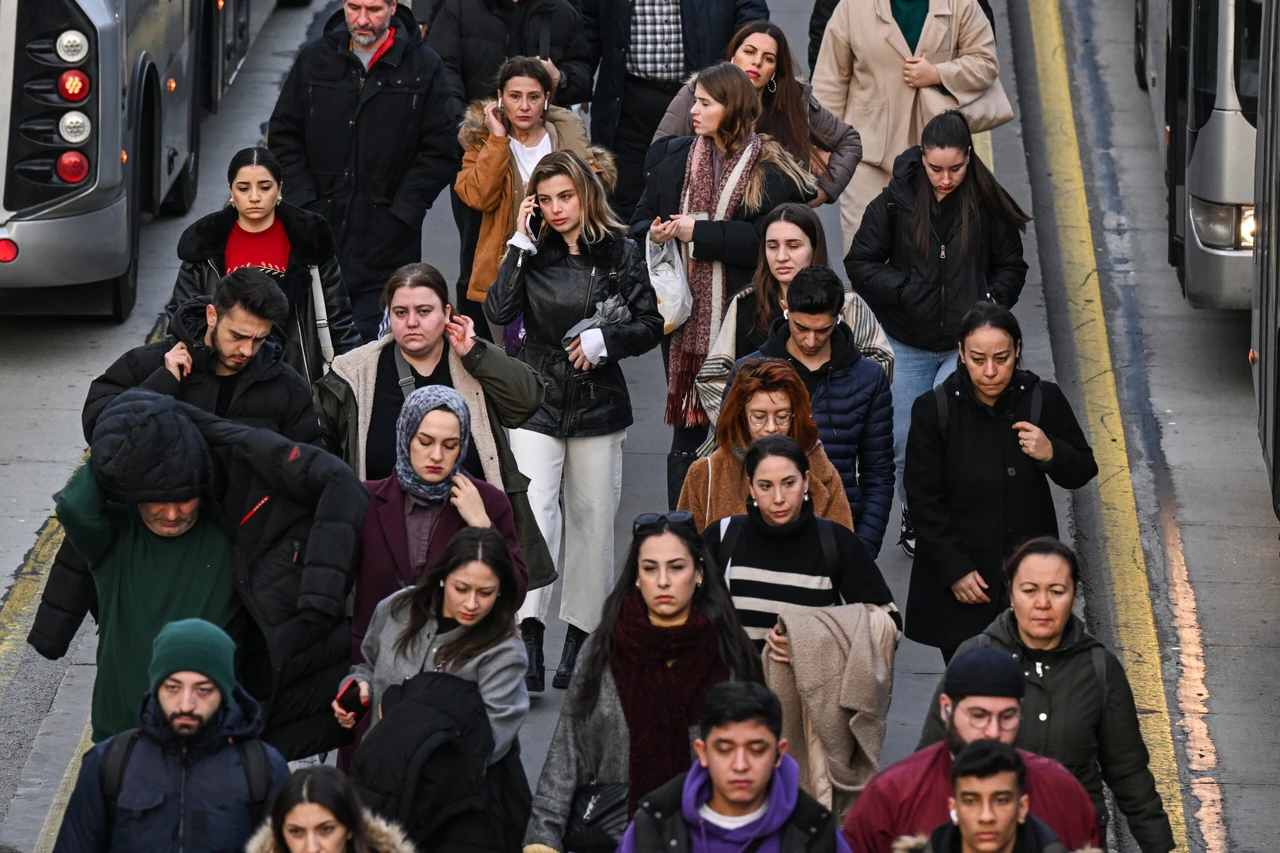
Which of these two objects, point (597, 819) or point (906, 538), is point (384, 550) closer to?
point (597, 819)

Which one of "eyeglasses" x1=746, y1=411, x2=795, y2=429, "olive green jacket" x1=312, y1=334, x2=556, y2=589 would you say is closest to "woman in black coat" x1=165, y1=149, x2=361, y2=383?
"olive green jacket" x1=312, y1=334, x2=556, y2=589

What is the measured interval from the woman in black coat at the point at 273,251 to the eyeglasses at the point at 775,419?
6.64 ft

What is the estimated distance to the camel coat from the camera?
39.6 feet

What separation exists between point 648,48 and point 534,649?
4125 millimetres

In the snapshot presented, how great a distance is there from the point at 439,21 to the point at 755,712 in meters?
6.67

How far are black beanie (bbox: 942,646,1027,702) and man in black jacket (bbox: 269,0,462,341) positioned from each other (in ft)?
17.7

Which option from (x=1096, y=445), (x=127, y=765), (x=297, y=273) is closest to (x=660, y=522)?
(x=127, y=765)

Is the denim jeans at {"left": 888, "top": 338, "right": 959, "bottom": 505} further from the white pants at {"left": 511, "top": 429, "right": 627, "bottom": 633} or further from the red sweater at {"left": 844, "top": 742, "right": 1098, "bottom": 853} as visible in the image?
the red sweater at {"left": 844, "top": 742, "right": 1098, "bottom": 853}

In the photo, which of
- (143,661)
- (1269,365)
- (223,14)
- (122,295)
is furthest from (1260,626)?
(223,14)

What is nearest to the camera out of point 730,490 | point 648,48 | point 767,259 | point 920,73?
point 730,490

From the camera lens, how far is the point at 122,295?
1349 centimetres

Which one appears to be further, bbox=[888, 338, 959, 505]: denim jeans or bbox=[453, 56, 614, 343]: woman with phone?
bbox=[453, 56, 614, 343]: woman with phone

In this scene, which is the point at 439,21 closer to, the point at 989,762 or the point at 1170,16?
the point at 1170,16

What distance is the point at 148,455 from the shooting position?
7.36 metres
